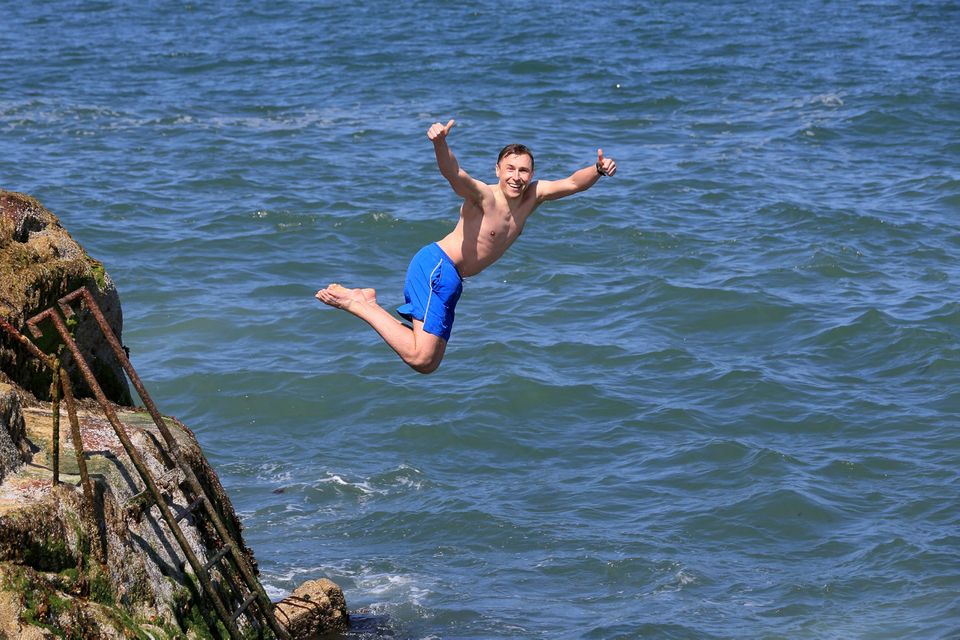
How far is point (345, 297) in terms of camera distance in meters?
8.99

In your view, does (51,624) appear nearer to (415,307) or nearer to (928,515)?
(415,307)

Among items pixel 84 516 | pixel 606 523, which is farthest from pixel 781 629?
pixel 84 516

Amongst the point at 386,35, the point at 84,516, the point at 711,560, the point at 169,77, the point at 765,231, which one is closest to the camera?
the point at 84,516

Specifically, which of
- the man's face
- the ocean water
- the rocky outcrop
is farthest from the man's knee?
the ocean water

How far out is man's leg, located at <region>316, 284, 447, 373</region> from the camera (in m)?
8.98

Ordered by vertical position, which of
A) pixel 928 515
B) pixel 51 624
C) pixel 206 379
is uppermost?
pixel 51 624

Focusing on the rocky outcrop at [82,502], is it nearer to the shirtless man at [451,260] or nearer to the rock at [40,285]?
the rock at [40,285]

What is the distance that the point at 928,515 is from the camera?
13023mm

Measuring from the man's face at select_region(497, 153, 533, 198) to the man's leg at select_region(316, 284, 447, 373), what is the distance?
1124mm

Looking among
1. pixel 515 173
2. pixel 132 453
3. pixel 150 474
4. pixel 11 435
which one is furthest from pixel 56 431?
pixel 515 173

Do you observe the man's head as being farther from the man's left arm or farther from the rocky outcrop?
the rocky outcrop

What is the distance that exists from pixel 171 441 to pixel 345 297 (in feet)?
6.76

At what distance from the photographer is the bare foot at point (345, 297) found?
8906 millimetres

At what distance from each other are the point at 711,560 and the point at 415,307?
4743 millimetres
